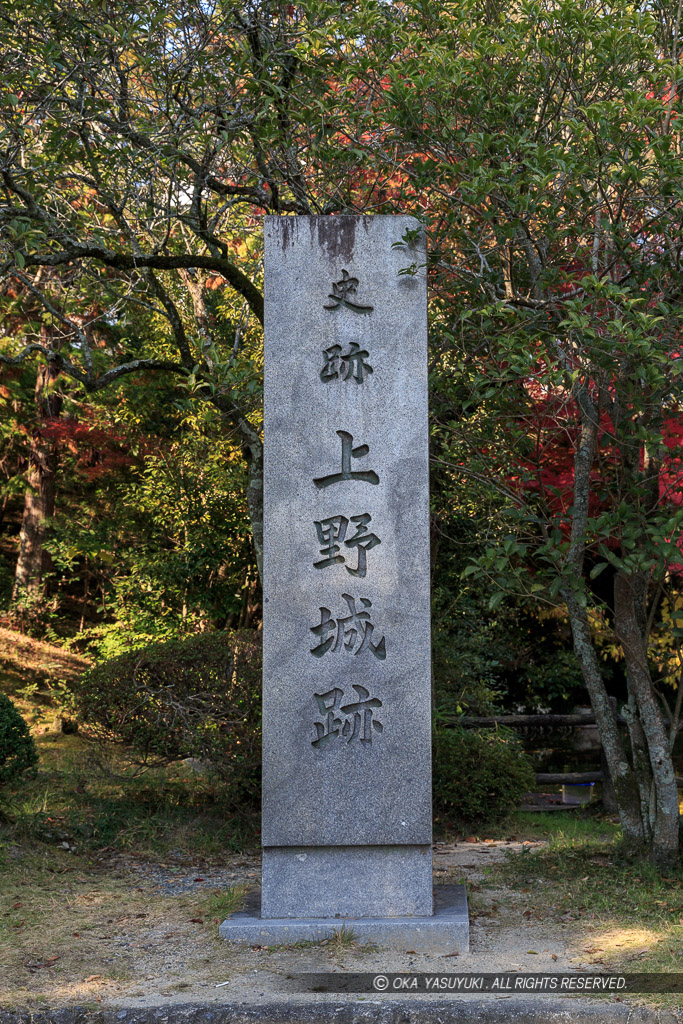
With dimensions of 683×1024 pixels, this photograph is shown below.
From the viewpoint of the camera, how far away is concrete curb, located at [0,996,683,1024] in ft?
11.2

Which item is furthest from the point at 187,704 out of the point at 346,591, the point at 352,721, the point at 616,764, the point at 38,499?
the point at 38,499

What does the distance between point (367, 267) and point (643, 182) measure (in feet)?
5.59

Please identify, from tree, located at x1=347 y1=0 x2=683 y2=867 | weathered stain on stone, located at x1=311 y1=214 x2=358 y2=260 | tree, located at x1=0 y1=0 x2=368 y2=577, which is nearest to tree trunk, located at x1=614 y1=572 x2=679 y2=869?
tree, located at x1=347 y1=0 x2=683 y2=867

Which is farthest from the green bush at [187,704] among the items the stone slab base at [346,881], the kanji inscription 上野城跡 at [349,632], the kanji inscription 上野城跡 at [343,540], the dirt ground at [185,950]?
the kanji inscription 上野城跡 at [343,540]

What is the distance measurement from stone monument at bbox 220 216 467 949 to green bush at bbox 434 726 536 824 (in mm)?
2027

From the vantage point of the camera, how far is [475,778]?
671 centimetres

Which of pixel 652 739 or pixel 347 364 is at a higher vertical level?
pixel 347 364

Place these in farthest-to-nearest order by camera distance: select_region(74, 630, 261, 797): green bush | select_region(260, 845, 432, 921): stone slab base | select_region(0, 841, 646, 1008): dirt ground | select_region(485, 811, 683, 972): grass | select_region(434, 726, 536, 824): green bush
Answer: select_region(434, 726, 536, 824): green bush
select_region(74, 630, 261, 797): green bush
select_region(260, 845, 432, 921): stone slab base
select_region(485, 811, 683, 972): grass
select_region(0, 841, 646, 1008): dirt ground

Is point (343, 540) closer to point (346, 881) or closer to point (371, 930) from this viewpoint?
point (346, 881)

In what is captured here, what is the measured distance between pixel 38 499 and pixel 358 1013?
353 inches

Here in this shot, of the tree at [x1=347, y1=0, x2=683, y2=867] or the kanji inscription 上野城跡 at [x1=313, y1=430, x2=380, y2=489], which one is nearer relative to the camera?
the tree at [x1=347, y1=0, x2=683, y2=867]

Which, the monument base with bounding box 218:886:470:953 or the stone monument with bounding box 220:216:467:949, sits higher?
the stone monument with bounding box 220:216:467:949

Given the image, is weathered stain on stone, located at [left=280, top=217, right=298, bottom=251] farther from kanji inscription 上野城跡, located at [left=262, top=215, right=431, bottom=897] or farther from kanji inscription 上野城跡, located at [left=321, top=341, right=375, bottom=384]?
kanji inscription 上野城跡, located at [left=321, top=341, right=375, bottom=384]

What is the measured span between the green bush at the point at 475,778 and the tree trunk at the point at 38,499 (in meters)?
6.24
